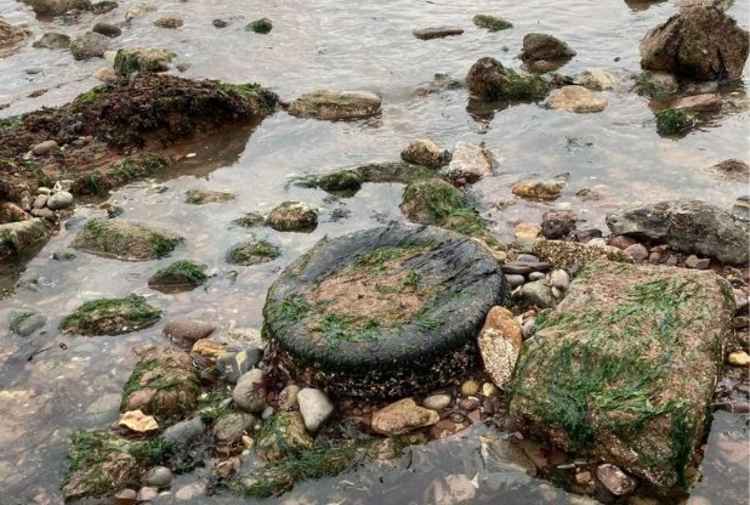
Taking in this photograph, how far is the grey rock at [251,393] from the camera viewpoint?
601 centimetres

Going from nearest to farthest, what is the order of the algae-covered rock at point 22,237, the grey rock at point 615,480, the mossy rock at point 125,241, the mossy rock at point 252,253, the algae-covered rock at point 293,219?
the grey rock at point 615,480 < the mossy rock at point 252,253 < the mossy rock at point 125,241 < the algae-covered rock at point 22,237 < the algae-covered rock at point 293,219

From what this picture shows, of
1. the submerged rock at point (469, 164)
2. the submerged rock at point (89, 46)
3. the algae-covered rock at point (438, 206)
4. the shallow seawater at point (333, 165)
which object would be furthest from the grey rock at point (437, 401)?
the submerged rock at point (89, 46)

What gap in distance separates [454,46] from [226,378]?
35.7ft

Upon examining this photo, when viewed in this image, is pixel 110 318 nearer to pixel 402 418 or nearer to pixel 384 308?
pixel 384 308

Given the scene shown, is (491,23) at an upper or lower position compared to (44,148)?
upper

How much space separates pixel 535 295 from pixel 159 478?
3.70m

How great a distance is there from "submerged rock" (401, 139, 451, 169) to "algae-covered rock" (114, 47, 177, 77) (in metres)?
7.00

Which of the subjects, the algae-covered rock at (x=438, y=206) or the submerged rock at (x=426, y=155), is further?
the submerged rock at (x=426, y=155)

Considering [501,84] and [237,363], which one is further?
[501,84]

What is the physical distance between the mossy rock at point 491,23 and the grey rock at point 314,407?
12.3 meters

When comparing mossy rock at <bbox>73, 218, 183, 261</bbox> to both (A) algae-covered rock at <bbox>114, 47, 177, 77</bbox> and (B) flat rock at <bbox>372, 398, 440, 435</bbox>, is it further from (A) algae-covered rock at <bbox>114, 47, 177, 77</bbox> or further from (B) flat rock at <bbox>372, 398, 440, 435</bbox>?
(A) algae-covered rock at <bbox>114, 47, 177, 77</bbox>

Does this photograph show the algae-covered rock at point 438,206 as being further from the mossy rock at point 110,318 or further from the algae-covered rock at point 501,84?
the algae-covered rock at point 501,84

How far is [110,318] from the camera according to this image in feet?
24.1

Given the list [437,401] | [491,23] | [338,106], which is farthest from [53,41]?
[437,401]
